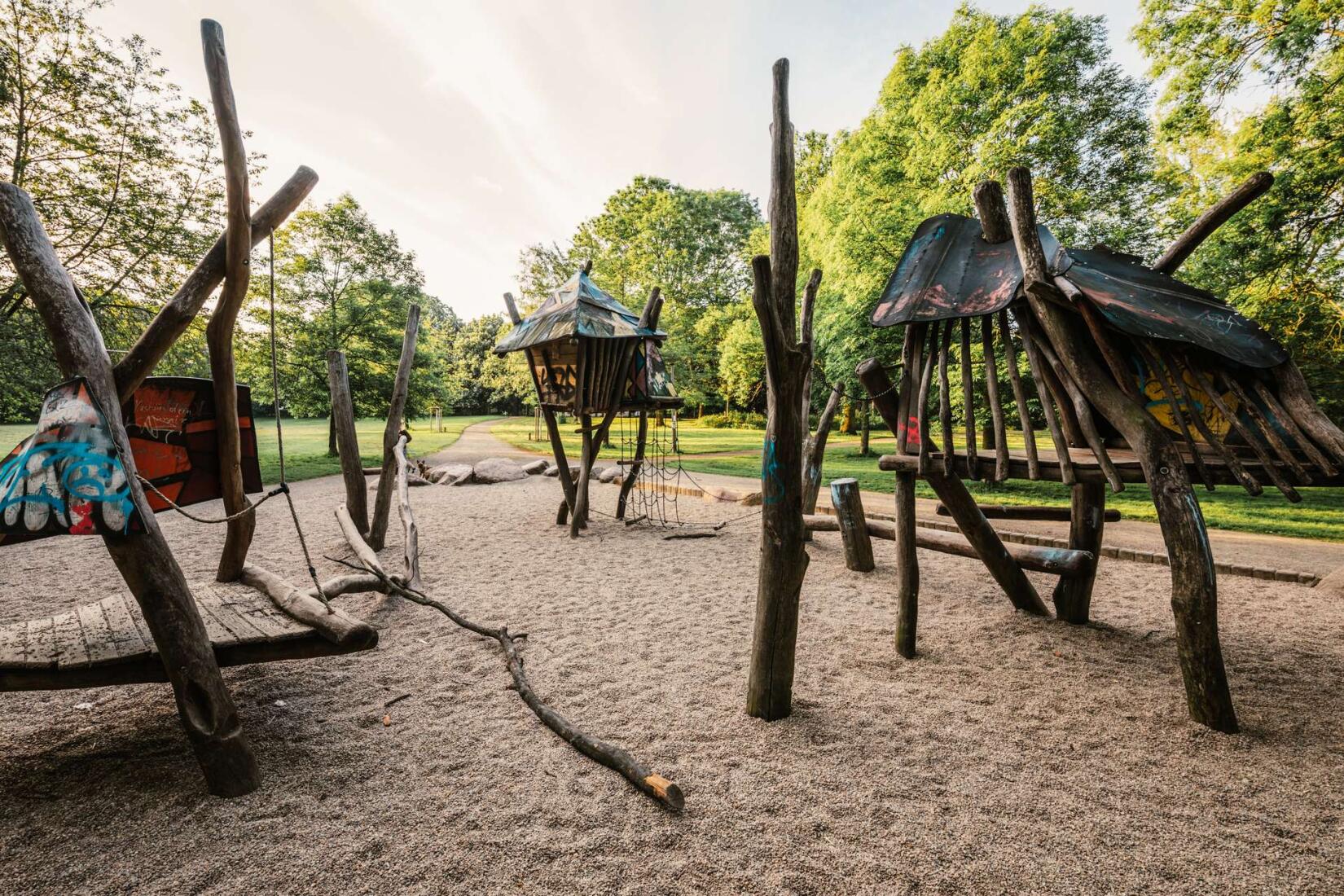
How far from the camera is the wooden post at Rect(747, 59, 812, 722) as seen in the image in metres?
2.87

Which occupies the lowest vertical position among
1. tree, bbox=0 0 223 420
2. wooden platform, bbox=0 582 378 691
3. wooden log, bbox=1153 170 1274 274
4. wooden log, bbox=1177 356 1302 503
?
wooden platform, bbox=0 582 378 691

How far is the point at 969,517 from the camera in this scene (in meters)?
4.27

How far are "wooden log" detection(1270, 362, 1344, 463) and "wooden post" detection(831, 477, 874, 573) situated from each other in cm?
362

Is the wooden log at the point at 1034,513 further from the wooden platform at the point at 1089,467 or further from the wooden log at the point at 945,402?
the wooden log at the point at 945,402

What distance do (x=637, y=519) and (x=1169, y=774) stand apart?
7367 millimetres

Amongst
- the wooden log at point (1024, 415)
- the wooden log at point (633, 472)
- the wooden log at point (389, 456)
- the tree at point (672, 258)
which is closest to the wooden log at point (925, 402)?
the wooden log at point (1024, 415)

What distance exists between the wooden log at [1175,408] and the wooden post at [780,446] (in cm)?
180

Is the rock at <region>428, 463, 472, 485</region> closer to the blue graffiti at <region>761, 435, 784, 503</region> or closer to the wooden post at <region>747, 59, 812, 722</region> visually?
the wooden post at <region>747, 59, 812, 722</region>

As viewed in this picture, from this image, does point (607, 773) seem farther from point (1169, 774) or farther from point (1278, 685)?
point (1278, 685)

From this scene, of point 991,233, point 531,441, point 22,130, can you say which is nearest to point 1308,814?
point 991,233

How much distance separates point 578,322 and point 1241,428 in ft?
21.1

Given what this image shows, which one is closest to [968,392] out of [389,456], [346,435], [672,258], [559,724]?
[559,724]

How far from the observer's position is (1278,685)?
11.6ft

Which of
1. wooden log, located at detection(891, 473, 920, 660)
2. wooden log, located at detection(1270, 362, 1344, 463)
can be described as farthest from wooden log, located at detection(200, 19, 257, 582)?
wooden log, located at detection(1270, 362, 1344, 463)
